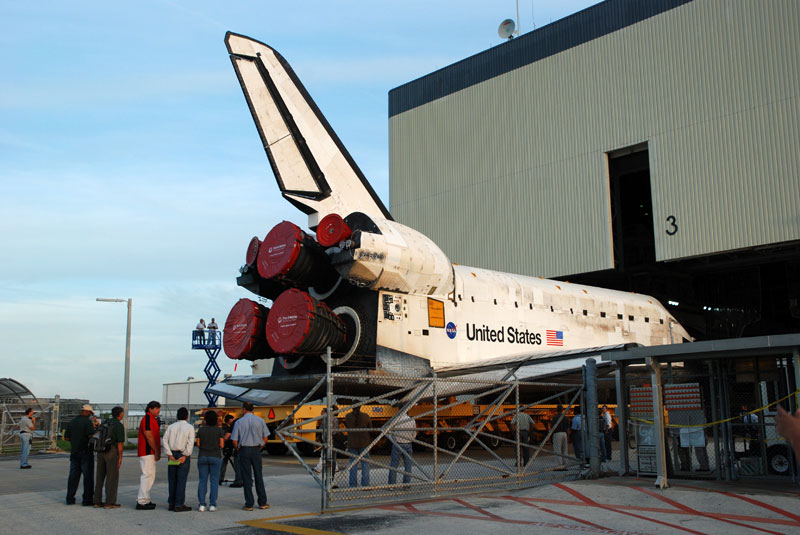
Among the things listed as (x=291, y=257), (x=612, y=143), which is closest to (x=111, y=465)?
(x=291, y=257)

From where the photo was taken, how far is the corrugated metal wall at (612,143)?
22234 millimetres

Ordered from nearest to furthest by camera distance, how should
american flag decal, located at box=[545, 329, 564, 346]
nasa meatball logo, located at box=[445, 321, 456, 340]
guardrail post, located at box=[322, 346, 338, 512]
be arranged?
guardrail post, located at box=[322, 346, 338, 512] → nasa meatball logo, located at box=[445, 321, 456, 340] → american flag decal, located at box=[545, 329, 564, 346]

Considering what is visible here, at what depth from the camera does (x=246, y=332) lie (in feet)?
51.5

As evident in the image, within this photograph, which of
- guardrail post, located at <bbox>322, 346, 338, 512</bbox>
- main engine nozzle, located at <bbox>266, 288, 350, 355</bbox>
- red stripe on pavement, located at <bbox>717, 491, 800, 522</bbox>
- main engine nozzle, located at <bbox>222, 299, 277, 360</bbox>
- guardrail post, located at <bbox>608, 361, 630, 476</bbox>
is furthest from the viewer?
main engine nozzle, located at <bbox>222, 299, 277, 360</bbox>

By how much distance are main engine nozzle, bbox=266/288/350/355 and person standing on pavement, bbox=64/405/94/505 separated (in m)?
4.54

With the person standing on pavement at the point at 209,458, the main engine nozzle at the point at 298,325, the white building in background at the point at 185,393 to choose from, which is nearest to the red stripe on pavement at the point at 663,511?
the person standing on pavement at the point at 209,458

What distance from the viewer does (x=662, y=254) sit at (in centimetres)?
2427

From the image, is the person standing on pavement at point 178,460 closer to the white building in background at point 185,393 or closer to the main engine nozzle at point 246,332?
the main engine nozzle at point 246,332

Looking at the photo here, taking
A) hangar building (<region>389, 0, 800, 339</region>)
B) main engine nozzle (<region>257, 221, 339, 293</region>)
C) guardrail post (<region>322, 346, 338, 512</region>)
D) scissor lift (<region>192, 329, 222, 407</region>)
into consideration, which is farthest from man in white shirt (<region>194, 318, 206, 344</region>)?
guardrail post (<region>322, 346, 338, 512</region>)

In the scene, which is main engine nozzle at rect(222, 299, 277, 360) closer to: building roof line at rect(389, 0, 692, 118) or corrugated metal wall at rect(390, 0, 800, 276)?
corrugated metal wall at rect(390, 0, 800, 276)

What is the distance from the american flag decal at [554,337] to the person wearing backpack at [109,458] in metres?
12.6

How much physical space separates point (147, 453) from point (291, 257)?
589cm

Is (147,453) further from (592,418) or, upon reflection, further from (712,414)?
(712,414)

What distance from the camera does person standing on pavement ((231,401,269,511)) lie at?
9.39 meters
